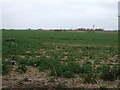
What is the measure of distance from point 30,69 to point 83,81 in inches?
105

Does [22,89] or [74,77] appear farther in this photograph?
[74,77]

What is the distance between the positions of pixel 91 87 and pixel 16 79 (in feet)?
8.58

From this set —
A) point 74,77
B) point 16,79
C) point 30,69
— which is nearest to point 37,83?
point 16,79

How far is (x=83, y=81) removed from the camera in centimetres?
707

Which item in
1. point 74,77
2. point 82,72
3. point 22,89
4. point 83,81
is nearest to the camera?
point 22,89

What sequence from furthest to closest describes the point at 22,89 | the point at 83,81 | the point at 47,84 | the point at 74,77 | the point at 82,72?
the point at 82,72 < the point at 74,77 < the point at 83,81 < the point at 47,84 < the point at 22,89

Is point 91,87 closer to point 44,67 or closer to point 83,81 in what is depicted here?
point 83,81

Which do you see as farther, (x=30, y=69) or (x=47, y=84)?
(x=30, y=69)

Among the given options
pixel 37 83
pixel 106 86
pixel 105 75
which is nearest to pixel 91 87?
pixel 106 86

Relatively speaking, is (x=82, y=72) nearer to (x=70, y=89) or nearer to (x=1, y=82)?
(x=70, y=89)

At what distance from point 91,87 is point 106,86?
477mm

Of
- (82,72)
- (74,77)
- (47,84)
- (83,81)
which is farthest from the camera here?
(82,72)

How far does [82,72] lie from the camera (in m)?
8.45

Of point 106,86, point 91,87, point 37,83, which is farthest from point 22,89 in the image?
point 106,86
